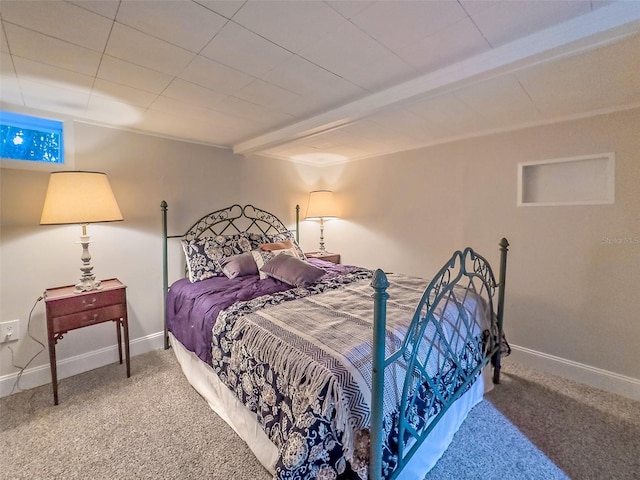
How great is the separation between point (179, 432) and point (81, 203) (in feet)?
5.85

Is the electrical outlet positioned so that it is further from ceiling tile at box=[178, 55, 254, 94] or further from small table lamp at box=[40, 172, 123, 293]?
ceiling tile at box=[178, 55, 254, 94]

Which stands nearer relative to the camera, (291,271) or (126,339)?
(126,339)

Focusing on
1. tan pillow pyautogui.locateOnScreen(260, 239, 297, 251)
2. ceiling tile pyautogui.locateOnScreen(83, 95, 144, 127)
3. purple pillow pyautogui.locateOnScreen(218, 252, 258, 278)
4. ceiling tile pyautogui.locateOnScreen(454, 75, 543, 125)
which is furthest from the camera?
tan pillow pyautogui.locateOnScreen(260, 239, 297, 251)

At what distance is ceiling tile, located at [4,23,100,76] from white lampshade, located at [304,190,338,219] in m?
2.72

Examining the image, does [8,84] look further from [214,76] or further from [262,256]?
[262,256]

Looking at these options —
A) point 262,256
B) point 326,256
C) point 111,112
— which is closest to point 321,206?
point 326,256

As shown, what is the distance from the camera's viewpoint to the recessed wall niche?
2.31 meters

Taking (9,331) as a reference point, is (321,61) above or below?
above

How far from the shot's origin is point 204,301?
7.23 ft

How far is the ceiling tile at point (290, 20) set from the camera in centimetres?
122

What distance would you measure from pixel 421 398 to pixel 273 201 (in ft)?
9.99

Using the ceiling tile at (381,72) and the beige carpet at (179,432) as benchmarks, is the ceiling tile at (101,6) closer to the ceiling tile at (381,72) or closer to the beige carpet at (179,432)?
the ceiling tile at (381,72)

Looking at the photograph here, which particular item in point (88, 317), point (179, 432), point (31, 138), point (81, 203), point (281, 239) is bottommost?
point (179, 432)

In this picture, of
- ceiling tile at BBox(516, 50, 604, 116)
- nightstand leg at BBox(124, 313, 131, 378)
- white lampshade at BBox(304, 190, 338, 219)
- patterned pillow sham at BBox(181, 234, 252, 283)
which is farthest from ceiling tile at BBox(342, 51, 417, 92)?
nightstand leg at BBox(124, 313, 131, 378)
